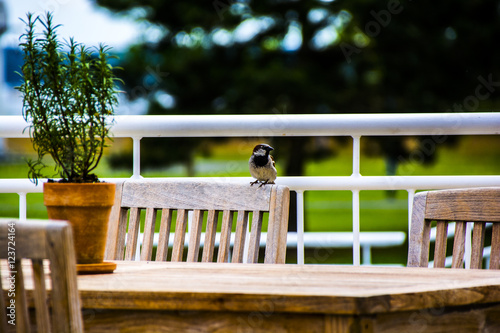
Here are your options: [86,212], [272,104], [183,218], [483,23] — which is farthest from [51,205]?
[483,23]

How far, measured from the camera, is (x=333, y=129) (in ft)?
6.67

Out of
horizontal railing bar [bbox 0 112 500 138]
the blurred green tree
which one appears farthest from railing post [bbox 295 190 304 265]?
the blurred green tree

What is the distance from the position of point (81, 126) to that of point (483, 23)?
805cm

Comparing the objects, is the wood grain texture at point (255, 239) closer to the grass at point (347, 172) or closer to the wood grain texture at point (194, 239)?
the wood grain texture at point (194, 239)

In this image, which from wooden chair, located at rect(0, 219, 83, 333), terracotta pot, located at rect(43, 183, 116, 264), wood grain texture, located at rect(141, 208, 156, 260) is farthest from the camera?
wood grain texture, located at rect(141, 208, 156, 260)

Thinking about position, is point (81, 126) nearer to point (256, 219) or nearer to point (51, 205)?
point (51, 205)

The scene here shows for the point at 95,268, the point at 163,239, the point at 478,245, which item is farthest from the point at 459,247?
the point at 95,268

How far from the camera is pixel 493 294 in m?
1.04

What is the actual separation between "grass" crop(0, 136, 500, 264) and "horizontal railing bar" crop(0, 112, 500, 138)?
348mm

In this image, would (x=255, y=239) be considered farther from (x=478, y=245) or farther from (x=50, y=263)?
(x=50, y=263)

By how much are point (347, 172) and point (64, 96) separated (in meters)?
20.9

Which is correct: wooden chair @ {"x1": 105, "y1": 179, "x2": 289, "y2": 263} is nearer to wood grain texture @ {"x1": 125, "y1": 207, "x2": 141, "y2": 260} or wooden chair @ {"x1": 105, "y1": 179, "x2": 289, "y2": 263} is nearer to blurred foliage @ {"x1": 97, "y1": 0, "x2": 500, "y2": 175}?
wood grain texture @ {"x1": 125, "y1": 207, "x2": 141, "y2": 260}

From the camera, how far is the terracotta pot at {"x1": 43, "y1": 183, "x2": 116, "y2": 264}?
116 cm

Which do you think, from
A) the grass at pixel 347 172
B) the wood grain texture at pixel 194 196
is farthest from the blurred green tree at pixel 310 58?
the wood grain texture at pixel 194 196
